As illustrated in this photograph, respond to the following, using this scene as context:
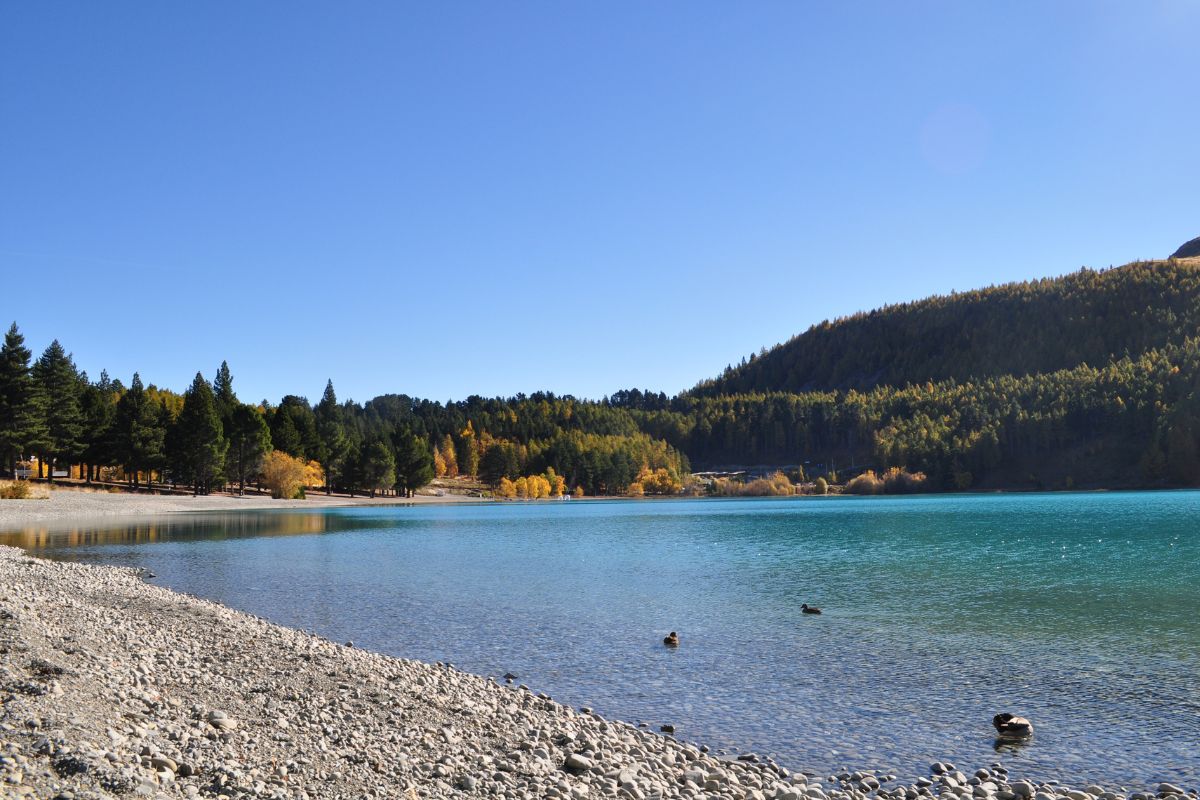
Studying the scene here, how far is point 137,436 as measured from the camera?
358 ft

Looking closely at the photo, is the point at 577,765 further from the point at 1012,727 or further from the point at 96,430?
the point at 96,430

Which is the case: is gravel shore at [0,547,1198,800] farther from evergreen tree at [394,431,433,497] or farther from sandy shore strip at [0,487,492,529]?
evergreen tree at [394,431,433,497]

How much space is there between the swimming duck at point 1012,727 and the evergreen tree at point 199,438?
11549cm

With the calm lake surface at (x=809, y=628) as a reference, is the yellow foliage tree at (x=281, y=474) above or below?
above

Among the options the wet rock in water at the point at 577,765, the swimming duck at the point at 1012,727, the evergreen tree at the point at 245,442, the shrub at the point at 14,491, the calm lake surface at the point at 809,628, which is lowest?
the calm lake surface at the point at 809,628

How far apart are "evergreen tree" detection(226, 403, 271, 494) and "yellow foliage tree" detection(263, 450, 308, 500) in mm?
1572

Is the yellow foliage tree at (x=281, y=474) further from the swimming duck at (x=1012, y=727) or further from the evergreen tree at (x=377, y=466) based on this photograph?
the swimming duck at (x=1012, y=727)

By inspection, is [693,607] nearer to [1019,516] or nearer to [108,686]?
[108,686]

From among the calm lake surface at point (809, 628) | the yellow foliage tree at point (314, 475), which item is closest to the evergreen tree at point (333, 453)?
the yellow foliage tree at point (314, 475)

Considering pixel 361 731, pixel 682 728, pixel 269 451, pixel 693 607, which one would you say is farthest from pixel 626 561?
pixel 269 451

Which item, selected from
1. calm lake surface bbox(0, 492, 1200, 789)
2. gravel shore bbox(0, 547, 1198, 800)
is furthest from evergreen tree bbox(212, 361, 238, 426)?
gravel shore bbox(0, 547, 1198, 800)

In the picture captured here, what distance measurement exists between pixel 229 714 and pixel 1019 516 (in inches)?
3895

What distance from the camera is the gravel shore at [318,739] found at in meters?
9.66

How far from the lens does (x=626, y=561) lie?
50.6m
